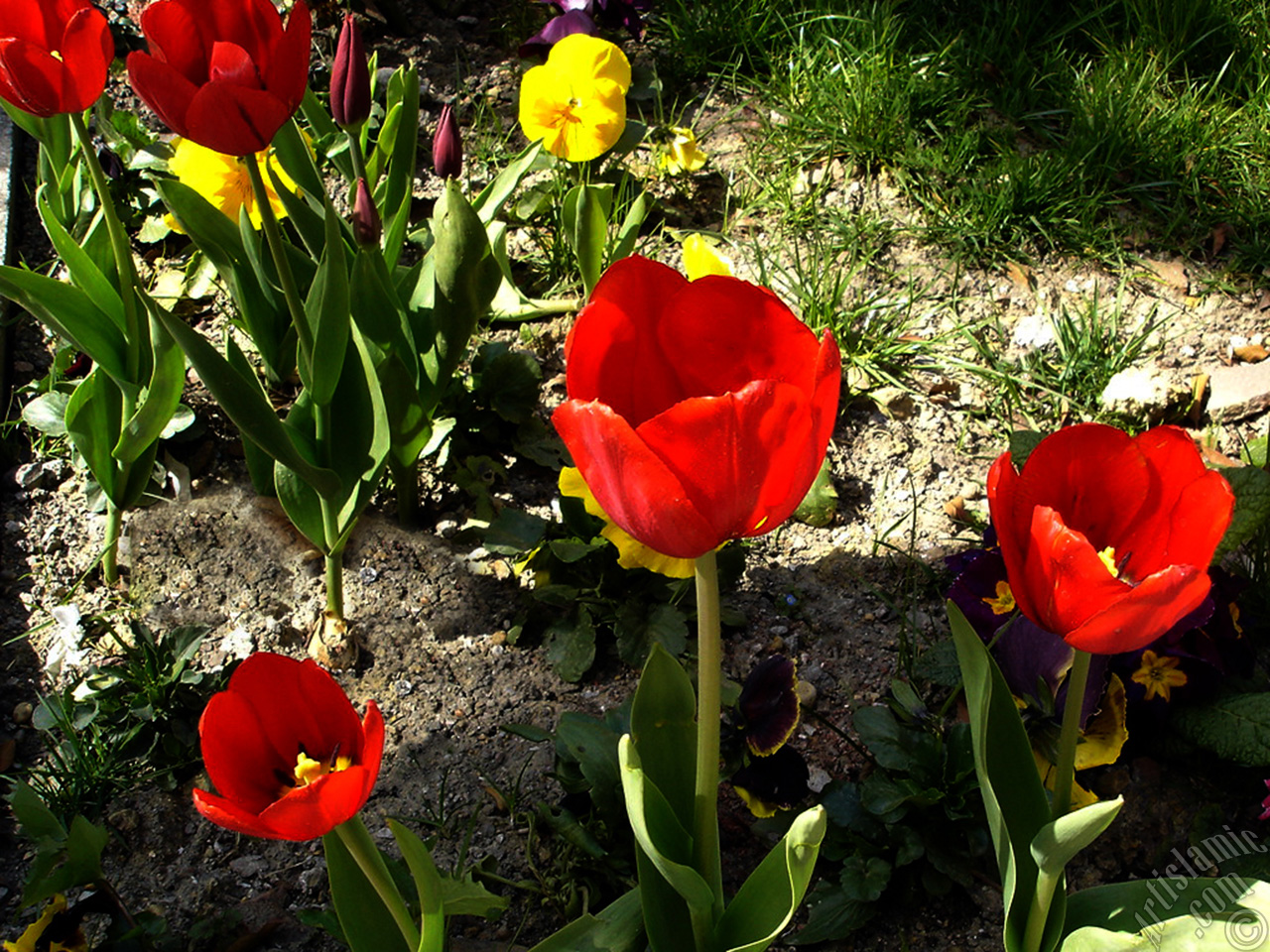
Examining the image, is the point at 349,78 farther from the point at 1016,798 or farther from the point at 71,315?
the point at 1016,798

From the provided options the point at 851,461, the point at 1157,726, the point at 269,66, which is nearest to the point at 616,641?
the point at 851,461

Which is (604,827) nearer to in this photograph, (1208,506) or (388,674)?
(388,674)

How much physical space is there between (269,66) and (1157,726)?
1.47 meters

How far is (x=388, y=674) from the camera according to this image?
1888 millimetres

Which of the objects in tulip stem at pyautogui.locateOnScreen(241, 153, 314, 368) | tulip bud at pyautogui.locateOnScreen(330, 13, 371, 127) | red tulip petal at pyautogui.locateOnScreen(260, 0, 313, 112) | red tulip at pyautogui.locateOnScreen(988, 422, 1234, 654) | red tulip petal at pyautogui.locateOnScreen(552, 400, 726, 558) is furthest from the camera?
tulip bud at pyautogui.locateOnScreen(330, 13, 371, 127)

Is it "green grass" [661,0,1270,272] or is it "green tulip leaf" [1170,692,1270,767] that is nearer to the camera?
"green tulip leaf" [1170,692,1270,767]

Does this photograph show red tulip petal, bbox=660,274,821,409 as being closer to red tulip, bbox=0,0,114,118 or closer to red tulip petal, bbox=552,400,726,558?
red tulip petal, bbox=552,400,726,558

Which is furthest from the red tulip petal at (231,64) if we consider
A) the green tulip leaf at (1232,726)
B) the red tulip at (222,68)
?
the green tulip leaf at (1232,726)

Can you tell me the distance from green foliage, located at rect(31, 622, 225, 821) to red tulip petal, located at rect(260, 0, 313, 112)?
0.88 meters

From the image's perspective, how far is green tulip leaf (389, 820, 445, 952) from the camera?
3.08 ft

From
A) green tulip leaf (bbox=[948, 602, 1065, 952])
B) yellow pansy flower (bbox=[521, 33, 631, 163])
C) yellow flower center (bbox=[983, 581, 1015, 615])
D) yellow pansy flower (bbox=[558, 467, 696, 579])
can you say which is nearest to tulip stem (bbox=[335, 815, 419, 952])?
green tulip leaf (bbox=[948, 602, 1065, 952])

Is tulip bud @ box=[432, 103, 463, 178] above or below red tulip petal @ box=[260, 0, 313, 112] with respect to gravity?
below

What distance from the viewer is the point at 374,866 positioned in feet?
3.34

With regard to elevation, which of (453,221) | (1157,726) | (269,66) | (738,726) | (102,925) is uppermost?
(269,66)
